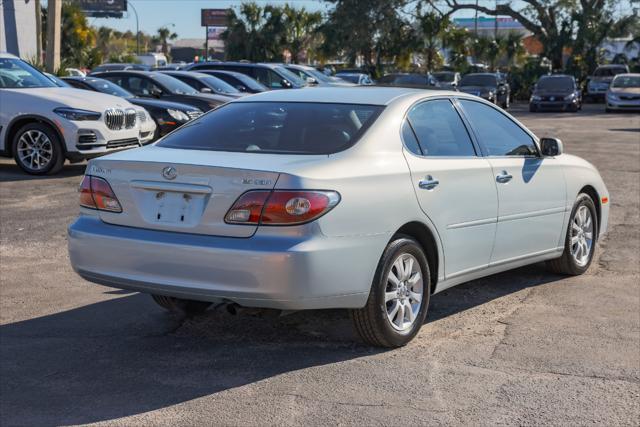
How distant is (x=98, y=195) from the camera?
552cm

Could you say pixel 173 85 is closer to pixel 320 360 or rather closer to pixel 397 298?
pixel 397 298

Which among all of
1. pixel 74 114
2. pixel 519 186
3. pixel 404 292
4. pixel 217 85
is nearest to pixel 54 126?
pixel 74 114

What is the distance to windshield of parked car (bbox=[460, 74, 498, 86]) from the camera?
124ft

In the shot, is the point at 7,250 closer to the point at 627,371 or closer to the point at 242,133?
the point at 242,133

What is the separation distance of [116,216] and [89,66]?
163ft

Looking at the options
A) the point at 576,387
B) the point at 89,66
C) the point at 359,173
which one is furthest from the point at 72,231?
the point at 89,66

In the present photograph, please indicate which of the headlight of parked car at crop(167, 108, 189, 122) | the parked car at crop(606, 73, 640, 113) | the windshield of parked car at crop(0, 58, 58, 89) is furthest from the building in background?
the parked car at crop(606, 73, 640, 113)

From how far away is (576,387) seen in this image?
16.4 ft

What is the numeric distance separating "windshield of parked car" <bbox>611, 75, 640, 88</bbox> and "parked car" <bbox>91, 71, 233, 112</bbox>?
76.4ft

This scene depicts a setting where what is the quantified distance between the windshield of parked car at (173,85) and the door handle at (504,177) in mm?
12253

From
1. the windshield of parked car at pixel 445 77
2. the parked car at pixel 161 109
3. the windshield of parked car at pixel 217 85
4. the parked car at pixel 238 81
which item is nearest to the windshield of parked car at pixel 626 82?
the windshield of parked car at pixel 445 77

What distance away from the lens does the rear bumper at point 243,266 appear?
4.92 metres

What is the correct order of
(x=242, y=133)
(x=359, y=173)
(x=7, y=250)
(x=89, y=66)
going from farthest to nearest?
(x=89, y=66)
(x=7, y=250)
(x=242, y=133)
(x=359, y=173)

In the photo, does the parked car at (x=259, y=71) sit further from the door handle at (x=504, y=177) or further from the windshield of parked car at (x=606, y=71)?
the windshield of parked car at (x=606, y=71)
